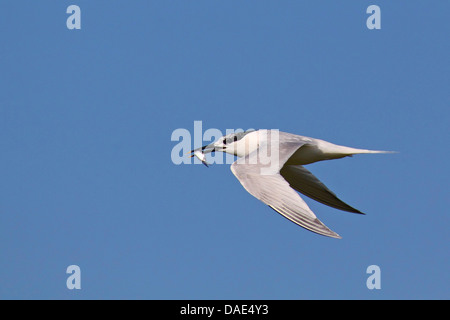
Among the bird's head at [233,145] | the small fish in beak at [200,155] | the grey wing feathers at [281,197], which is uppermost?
the bird's head at [233,145]

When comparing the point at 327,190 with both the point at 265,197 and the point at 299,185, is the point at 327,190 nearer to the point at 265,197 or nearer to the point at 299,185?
the point at 299,185

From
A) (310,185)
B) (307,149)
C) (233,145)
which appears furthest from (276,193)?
(310,185)

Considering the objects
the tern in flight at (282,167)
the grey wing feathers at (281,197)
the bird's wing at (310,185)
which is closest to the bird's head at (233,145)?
the tern in flight at (282,167)

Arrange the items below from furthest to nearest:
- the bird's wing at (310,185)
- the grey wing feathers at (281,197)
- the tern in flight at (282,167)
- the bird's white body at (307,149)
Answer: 1. the bird's wing at (310,185)
2. the bird's white body at (307,149)
3. the tern in flight at (282,167)
4. the grey wing feathers at (281,197)

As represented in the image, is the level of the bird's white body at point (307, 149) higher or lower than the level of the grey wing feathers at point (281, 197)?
higher

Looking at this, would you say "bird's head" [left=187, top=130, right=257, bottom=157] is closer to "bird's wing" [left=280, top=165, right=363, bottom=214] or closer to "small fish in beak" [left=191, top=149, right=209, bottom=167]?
"small fish in beak" [left=191, top=149, right=209, bottom=167]

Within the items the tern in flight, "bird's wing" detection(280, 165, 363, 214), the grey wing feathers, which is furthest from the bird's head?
the grey wing feathers

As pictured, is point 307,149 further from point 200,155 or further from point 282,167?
point 200,155

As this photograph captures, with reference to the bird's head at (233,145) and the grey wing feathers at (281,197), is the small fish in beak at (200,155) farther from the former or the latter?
the grey wing feathers at (281,197)

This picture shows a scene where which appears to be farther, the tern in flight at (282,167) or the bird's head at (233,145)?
the bird's head at (233,145)
